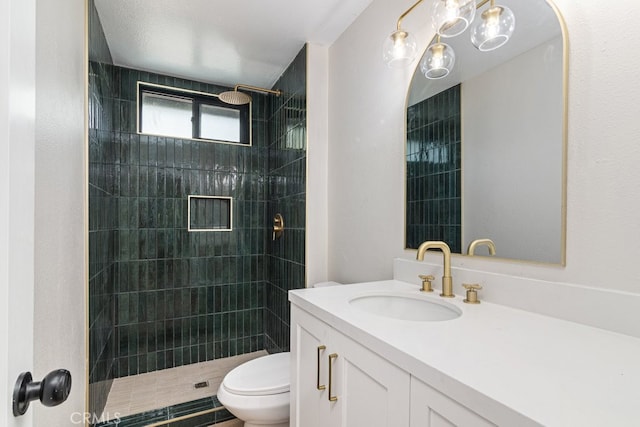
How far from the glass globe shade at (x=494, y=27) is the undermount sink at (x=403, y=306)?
0.90 metres

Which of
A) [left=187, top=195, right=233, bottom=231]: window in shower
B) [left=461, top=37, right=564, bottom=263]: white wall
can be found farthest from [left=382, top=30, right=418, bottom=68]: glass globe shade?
[left=187, top=195, right=233, bottom=231]: window in shower

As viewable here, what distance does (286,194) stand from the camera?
2473mm

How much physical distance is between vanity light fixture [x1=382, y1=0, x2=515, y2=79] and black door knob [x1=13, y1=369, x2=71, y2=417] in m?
1.39

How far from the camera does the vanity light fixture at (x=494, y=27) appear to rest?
98cm

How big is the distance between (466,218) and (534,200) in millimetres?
255

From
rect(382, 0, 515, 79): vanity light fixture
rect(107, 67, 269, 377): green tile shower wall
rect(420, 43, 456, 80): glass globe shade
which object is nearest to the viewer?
rect(382, 0, 515, 79): vanity light fixture

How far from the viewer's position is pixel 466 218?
1.17 meters

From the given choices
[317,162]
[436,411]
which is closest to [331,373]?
[436,411]

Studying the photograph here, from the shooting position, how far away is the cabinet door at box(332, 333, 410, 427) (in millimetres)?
665

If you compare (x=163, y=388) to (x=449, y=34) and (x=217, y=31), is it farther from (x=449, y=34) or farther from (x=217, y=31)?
(x=449, y=34)

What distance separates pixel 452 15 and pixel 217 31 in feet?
5.04

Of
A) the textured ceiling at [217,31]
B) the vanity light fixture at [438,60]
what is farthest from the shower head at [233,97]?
the vanity light fixture at [438,60]

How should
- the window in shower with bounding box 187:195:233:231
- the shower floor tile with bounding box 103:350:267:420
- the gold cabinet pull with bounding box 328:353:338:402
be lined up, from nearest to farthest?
the gold cabinet pull with bounding box 328:353:338:402 < the shower floor tile with bounding box 103:350:267:420 < the window in shower with bounding box 187:195:233:231

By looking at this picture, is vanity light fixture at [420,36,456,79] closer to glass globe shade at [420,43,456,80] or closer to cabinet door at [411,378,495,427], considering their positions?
glass globe shade at [420,43,456,80]
